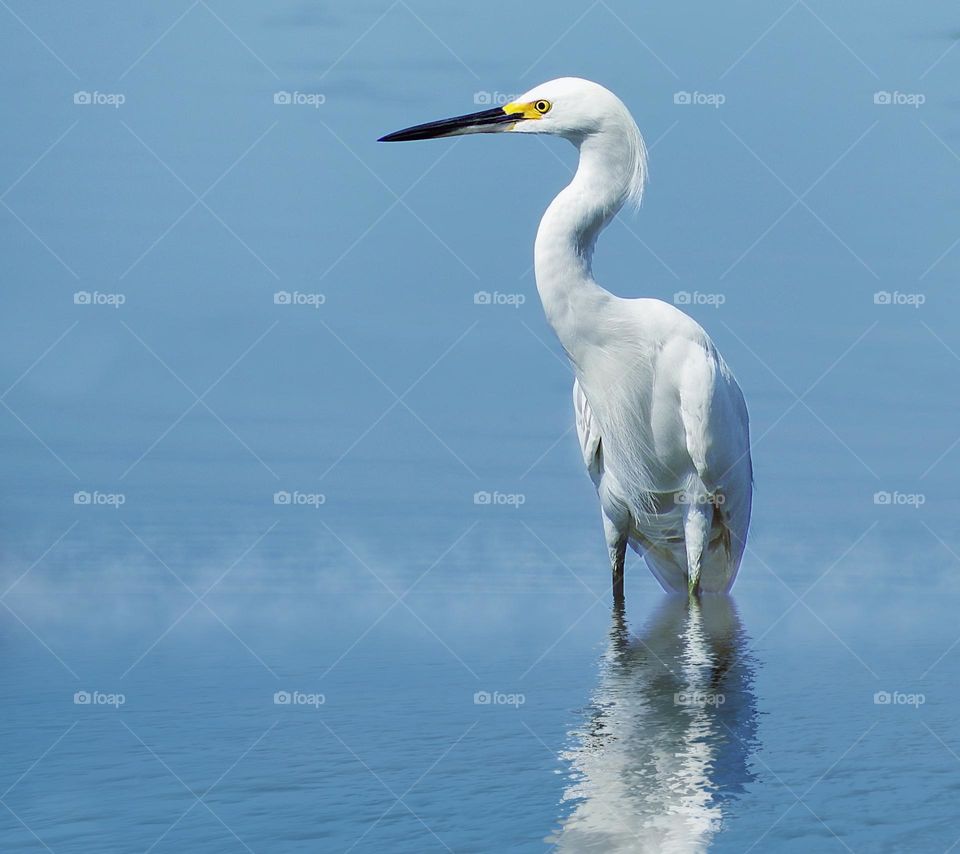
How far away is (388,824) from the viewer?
13.5 ft

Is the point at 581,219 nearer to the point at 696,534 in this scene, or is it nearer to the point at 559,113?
the point at 559,113

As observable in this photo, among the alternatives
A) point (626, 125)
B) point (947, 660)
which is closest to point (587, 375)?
point (626, 125)

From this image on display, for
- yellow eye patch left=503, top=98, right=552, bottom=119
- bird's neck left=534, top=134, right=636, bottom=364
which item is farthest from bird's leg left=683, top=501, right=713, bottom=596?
yellow eye patch left=503, top=98, right=552, bottom=119

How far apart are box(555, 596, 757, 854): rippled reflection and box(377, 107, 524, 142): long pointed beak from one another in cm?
349

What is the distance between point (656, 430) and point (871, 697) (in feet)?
9.29

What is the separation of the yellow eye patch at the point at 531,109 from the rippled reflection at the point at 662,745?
348 centimetres

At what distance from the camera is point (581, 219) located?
7504mm

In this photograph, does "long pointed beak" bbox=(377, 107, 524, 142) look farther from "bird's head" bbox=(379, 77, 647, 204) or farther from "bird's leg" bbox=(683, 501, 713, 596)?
"bird's leg" bbox=(683, 501, 713, 596)

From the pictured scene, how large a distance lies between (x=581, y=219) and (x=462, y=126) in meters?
1.15

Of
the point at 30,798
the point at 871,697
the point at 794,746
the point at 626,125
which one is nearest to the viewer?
the point at 30,798

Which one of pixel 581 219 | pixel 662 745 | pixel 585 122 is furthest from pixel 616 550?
pixel 662 745

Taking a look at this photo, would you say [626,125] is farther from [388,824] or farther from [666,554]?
[388,824]

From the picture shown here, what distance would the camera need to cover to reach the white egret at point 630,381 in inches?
298

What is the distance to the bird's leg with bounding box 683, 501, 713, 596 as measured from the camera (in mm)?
8609
